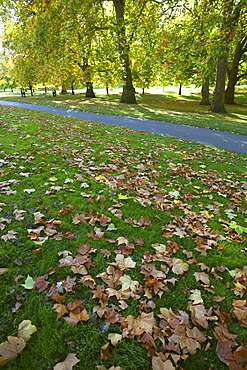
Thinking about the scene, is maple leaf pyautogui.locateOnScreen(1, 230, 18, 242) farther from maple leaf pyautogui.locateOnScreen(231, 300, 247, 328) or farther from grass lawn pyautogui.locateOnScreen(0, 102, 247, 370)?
maple leaf pyautogui.locateOnScreen(231, 300, 247, 328)

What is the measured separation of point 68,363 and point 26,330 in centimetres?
45

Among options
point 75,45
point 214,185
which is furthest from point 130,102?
point 214,185

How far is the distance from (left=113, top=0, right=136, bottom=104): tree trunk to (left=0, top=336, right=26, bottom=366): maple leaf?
17.4m

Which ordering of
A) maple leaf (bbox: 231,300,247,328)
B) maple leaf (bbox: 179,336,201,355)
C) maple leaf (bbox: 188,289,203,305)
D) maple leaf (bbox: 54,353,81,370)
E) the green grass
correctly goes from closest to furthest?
maple leaf (bbox: 54,353,81,370) → maple leaf (bbox: 179,336,201,355) → maple leaf (bbox: 231,300,247,328) → maple leaf (bbox: 188,289,203,305) → the green grass

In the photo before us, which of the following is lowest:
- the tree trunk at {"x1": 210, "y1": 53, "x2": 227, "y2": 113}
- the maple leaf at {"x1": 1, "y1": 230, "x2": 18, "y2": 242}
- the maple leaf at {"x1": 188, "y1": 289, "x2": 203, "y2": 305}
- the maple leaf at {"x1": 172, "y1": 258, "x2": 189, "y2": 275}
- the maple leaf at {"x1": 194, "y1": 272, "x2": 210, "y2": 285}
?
the maple leaf at {"x1": 188, "y1": 289, "x2": 203, "y2": 305}

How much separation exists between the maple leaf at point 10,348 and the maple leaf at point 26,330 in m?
0.04

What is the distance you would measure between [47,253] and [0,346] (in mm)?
1048

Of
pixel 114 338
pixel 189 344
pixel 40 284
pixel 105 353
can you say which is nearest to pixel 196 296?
pixel 189 344

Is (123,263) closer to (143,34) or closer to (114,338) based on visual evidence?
(114,338)

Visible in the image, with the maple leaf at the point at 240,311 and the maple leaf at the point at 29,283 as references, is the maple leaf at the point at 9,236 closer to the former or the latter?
the maple leaf at the point at 29,283

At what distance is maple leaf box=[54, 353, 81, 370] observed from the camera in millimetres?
1596

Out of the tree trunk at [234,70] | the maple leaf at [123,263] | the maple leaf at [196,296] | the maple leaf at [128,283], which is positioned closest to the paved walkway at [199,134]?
the maple leaf at [196,296]

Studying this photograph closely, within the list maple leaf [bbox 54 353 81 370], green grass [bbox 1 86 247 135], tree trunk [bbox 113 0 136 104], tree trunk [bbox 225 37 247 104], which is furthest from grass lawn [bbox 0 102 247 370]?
tree trunk [bbox 225 37 247 104]

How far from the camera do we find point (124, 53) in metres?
16.4
